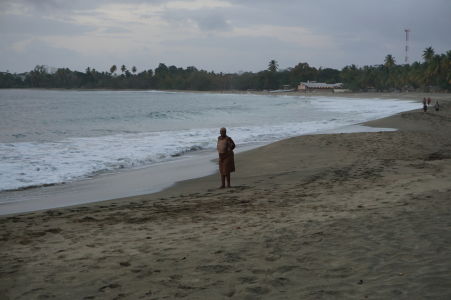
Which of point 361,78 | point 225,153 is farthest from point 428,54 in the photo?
point 225,153

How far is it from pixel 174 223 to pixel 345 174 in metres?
5.18

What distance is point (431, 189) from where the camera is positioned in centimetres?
764

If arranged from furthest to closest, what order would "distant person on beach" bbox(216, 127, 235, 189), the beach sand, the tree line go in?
1. the tree line
2. "distant person on beach" bbox(216, 127, 235, 189)
3. the beach sand

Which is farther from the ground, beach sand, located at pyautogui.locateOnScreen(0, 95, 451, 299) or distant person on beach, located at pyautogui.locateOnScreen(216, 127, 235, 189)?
distant person on beach, located at pyautogui.locateOnScreen(216, 127, 235, 189)

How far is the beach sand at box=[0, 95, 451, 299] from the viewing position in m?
3.98

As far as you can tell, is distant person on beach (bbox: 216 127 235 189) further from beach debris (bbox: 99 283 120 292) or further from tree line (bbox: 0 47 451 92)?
tree line (bbox: 0 47 451 92)

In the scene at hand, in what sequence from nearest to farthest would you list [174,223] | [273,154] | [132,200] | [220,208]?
1. [174,223]
2. [220,208]
3. [132,200]
4. [273,154]

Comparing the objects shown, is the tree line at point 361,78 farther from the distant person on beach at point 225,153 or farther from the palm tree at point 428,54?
the distant person on beach at point 225,153

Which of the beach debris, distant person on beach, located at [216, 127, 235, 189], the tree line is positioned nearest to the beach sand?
the beach debris

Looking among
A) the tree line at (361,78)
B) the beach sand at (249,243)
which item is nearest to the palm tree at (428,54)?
the tree line at (361,78)

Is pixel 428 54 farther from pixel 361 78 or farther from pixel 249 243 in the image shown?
pixel 249 243

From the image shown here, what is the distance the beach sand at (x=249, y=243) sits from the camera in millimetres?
3980

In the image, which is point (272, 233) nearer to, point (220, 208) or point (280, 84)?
point (220, 208)

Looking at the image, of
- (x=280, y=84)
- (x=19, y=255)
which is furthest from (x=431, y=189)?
(x=280, y=84)
